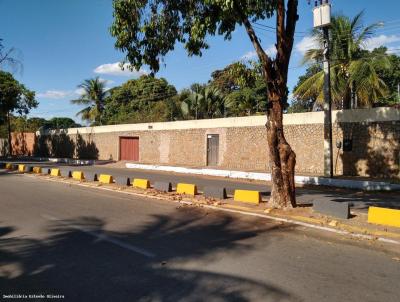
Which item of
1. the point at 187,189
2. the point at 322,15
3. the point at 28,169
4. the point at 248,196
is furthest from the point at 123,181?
the point at 28,169

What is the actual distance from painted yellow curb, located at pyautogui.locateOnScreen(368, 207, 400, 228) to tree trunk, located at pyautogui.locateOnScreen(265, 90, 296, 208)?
6.52 ft

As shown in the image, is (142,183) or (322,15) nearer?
(142,183)

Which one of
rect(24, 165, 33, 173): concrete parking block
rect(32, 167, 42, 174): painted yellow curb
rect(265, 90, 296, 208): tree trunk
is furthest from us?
rect(24, 165, 33, 173): concrete parking block

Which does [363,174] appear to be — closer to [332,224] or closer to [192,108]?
[332,224]

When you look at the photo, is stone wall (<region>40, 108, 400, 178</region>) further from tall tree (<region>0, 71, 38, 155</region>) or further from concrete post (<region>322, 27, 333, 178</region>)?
tall tree (<region>0, 71, 38, 155</region>)

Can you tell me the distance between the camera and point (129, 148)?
36.5 m

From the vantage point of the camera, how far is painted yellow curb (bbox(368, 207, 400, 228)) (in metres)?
8.24

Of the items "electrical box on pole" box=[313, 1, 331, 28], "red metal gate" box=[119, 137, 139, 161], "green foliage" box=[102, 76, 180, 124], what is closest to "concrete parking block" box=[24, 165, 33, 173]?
"red metal gate" box=[119, 137, 139, 161]

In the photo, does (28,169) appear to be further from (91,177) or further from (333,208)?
(333,208)

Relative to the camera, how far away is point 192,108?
1563 inches

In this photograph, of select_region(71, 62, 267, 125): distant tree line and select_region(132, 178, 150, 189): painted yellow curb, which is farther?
select_region(71, 62, 267, 125): distant tree line

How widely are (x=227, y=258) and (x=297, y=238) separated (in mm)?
1810

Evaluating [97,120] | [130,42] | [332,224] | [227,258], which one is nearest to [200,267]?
[227,258]

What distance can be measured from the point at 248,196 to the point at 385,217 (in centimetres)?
379
